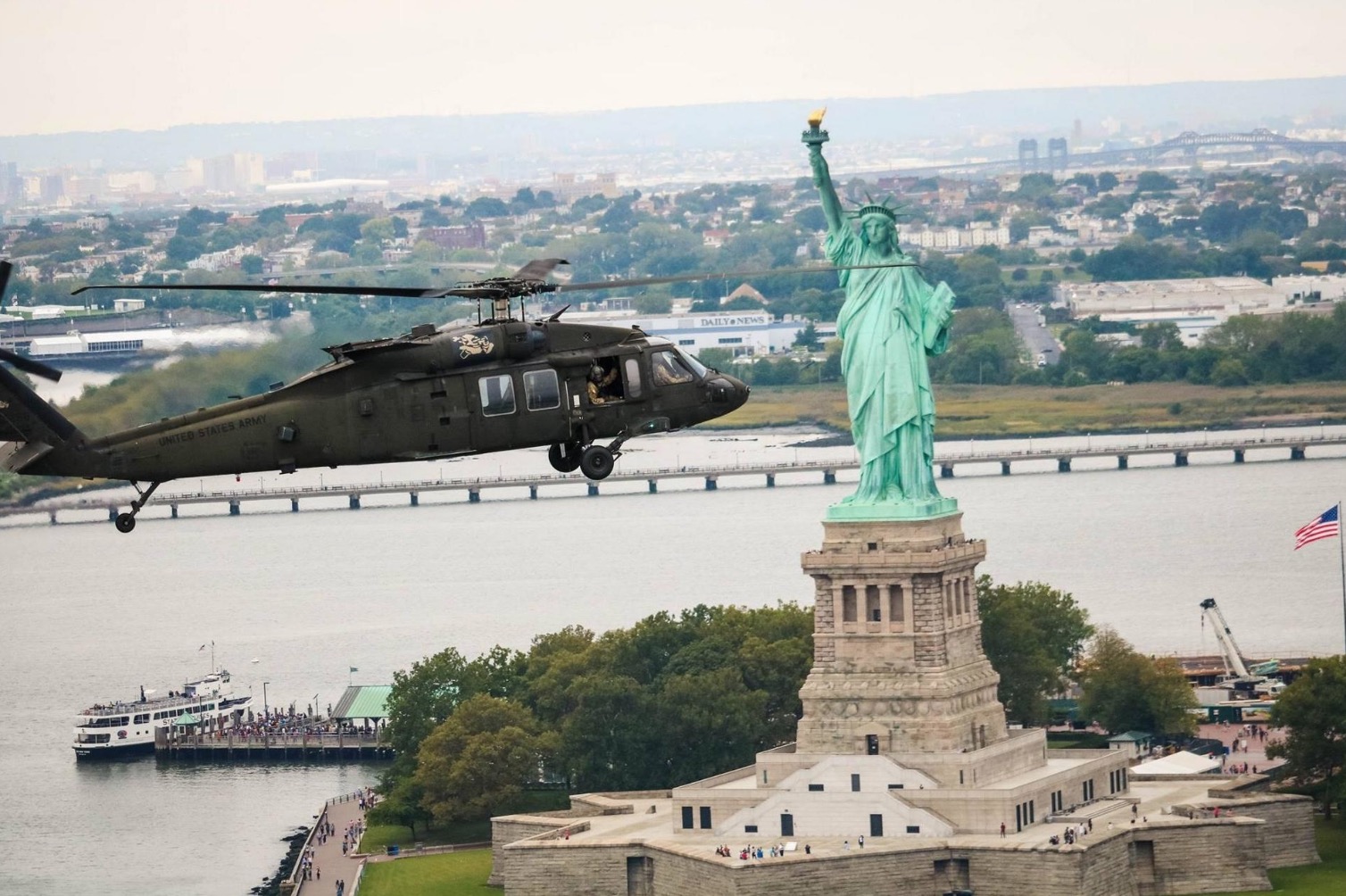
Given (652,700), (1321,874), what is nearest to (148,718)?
(652,700)

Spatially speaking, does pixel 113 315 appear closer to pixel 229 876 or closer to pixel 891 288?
pixel 229 876

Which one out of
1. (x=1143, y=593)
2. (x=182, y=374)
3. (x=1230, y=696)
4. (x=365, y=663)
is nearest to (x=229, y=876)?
(x=182, y=374)

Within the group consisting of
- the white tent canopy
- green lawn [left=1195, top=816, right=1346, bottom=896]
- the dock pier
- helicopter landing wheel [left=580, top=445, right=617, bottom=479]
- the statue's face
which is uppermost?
the statue's face

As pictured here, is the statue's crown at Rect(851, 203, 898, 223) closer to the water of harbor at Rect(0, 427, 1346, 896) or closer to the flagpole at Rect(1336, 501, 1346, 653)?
the water of harbor at Rect(0, 427, 1346, 896)

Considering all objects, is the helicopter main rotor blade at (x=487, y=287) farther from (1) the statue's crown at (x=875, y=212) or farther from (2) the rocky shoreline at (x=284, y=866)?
(2) the rocky shoreline at (x=284, y=866)

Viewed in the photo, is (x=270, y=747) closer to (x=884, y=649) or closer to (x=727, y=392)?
(x=884, y=649)

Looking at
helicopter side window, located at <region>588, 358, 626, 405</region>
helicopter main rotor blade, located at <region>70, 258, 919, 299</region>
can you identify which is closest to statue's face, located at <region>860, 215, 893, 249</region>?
helicopter main rotor blade, located at <region>70, 258, 919, 299</region>
